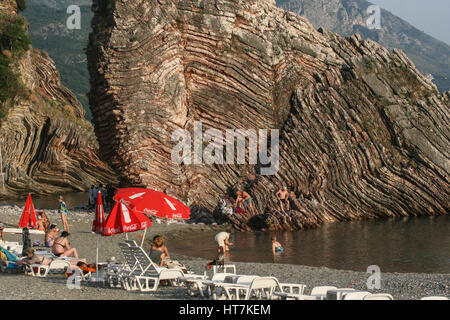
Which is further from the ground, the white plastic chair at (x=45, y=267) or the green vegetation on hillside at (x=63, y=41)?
the green vegetation on hillside at (x=63, y=41)

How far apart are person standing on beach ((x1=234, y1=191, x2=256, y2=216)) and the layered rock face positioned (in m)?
0.28

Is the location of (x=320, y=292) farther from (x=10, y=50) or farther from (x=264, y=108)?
(x=10, y=50)

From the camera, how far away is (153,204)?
16.6m

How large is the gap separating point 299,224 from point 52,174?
79.1 ft

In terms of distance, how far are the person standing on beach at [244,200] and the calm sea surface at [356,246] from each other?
1885 millimetres

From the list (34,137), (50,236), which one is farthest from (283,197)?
(34,137)

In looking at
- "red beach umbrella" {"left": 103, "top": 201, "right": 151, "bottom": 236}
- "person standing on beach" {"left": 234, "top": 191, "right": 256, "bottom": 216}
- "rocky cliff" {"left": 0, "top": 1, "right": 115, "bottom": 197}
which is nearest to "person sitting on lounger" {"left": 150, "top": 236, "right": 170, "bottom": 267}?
"red beach umbrella" {"left": 103, "top": 201, "right": 151, "bottom": 236}

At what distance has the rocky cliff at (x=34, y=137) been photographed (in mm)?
42094

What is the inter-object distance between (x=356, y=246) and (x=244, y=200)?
22.4 ft

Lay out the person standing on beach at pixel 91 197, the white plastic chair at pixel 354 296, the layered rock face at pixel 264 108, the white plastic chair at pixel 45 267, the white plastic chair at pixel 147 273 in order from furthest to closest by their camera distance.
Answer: the person standing on beach at pixel 91 197
the layered rock face at pixel 264 108
the white plastic chair at pixel 45 267
the white plastic chair at pixel 147 273
the white plastic chair at pixel 354 296

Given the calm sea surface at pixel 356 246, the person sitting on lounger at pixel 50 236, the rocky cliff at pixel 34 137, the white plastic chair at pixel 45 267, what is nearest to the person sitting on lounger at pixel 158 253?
the white plastic chair at pixel 45 267

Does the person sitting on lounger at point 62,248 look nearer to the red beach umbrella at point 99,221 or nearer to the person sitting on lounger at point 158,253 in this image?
the red beach umbrella at point 99,221

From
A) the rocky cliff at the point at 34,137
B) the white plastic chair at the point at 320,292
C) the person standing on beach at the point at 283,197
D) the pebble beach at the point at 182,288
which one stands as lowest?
the pebble beach at the point at 182,288
